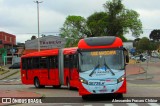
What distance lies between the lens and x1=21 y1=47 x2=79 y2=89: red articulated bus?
30.5m

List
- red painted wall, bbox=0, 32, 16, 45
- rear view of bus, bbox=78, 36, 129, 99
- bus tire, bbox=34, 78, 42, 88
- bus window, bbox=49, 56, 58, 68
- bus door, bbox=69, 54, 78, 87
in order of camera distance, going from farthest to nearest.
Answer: red painted wall, bbox=0, 32, 16, 45
bus tire, bbox=34, 78, 42, 88
bus window, bbox=49, 56, 58, 68
bus door, bbox=69, 54, 78, 87
rear view of bus, bbox=78, 36, 129, 99

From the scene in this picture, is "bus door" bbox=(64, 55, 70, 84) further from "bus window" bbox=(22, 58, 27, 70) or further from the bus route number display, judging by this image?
the bus route number display

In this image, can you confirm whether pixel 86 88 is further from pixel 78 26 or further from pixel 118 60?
pixel 78 26

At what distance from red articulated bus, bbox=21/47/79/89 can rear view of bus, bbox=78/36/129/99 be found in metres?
6.49

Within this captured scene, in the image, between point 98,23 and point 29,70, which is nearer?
point 29,70

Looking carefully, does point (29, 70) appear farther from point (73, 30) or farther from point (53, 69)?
point (73, 30)

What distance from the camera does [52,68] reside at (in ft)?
112

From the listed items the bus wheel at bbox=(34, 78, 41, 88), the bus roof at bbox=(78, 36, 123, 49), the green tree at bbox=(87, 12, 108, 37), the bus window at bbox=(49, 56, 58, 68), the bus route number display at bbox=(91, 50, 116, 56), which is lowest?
the bus wheel at bbox=(34, 78, 41, 88)

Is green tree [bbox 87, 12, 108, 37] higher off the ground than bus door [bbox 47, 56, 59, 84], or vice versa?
green tree [bbox 87, 12, 108, 37]

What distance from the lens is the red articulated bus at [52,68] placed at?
30.5m

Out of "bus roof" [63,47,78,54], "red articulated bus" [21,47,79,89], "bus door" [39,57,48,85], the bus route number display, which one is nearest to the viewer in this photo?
the bus route number display

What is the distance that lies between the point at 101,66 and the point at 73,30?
4225 inches

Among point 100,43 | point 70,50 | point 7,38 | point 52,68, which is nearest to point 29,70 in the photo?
point 52,68

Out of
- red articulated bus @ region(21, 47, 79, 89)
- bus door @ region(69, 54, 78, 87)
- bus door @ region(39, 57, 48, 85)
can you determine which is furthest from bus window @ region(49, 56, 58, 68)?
bus door @ region(69, 54, 78, 87)
